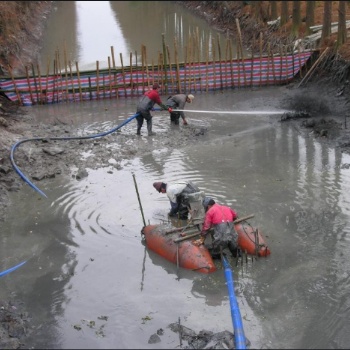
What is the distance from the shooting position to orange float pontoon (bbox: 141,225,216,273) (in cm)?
884

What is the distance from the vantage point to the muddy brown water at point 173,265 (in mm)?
7637

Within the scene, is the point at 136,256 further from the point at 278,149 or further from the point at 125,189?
the point at 278,149

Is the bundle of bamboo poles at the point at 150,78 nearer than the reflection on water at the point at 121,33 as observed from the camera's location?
Yes

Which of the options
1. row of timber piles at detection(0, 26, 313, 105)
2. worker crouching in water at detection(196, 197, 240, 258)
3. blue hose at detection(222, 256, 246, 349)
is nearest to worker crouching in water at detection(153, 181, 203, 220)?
worker crouching in water at detection(196, 197, 240, 258)

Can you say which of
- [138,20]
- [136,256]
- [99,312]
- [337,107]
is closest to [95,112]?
[337,107]

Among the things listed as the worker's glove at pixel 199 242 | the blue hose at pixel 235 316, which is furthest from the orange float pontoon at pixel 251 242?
the blue hose at pixel 235 316

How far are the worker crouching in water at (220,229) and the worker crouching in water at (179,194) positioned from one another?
→ 102 centimetres

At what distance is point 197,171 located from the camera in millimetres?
13016

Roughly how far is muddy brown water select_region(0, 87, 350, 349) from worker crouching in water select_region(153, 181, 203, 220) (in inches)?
19.1

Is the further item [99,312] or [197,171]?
[197,171]

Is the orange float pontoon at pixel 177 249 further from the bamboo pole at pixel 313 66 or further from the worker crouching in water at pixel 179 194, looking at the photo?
the bamboo pole at pixel 313 66

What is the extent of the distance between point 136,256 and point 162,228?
72 cm

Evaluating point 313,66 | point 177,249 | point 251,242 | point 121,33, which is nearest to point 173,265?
point 177,249

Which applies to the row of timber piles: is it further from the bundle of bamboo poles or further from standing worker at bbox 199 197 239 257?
standing worker at bbox 199 197 239 257
